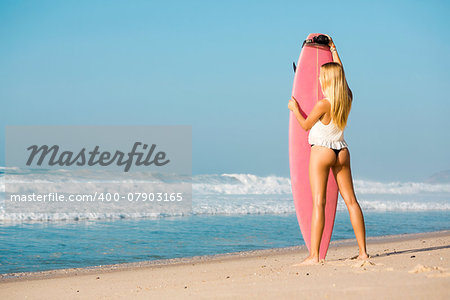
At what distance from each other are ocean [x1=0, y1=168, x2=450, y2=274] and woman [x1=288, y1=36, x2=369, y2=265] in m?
2.62

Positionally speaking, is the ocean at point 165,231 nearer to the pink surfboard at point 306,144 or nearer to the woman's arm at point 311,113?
the pink surfboard at point 306,144

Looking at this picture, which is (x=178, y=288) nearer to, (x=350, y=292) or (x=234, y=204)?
(x=350, y=292)

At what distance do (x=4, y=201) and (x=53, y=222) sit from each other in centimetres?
387

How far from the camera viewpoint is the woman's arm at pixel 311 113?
3.89 meters

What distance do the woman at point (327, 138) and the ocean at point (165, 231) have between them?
262 centimetres

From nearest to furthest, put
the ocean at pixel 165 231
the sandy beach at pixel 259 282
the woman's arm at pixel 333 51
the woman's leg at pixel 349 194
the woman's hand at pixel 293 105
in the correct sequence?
the sandy beach at pixel 259 282
the woman's leg at pixel 349 194
the woman's hand at pixel 293 105
the woman's arm at pixel 333 51
the ocean at pixel 165 231

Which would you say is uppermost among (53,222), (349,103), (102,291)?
(349,103)

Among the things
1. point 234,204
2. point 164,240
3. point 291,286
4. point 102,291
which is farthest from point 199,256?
point 234,204

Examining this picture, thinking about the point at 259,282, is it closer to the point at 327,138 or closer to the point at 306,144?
the point at 327,138

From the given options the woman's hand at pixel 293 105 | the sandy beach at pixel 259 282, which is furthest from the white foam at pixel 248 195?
the woman's hand at pixel 293 105

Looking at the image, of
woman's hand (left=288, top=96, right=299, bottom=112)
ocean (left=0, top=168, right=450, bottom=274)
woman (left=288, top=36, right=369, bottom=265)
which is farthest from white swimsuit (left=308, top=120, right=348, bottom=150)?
ocean (left=0, top=168, right=450, bottom=274)

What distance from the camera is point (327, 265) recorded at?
11.8 feet

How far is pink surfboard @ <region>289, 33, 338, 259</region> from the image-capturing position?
176 inches

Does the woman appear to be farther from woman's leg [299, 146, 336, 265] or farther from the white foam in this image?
the white foam
